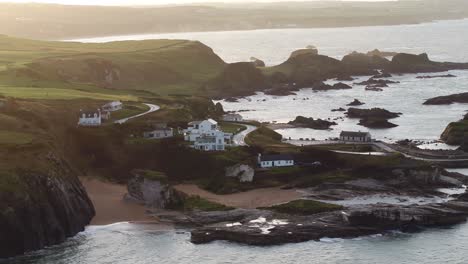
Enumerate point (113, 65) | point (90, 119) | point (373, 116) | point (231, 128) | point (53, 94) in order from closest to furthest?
1. point (90, 119)
2. point (231, 128)
3. point (53, 94)
4. point (373, 116)
5. point (113, 65)

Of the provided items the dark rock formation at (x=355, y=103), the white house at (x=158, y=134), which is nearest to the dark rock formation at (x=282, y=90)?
the dark rock formation at (x=355, y=103)

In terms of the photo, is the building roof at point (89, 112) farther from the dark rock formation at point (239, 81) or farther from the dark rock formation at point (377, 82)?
the dark rock formation at point (377, 82)

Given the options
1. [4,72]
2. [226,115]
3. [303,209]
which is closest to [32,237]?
[303,209]

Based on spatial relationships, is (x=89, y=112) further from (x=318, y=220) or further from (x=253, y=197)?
(x=318, y=220)

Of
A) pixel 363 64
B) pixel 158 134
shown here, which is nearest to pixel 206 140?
pixel 158 134

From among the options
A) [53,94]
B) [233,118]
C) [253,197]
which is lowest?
[253,197]

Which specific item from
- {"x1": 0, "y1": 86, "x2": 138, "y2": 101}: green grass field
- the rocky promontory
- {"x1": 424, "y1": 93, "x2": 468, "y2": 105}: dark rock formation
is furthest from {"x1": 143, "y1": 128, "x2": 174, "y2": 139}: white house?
{"x1": 424, "y1": 93, "x2": 468, "y2": 105}: dark rock formation

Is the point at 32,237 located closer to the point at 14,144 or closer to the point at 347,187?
the point at 14,144

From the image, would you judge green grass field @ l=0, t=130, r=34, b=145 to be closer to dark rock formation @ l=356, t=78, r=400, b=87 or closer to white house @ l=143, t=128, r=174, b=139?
white house @ l=143, t=128, r=174, b=139
